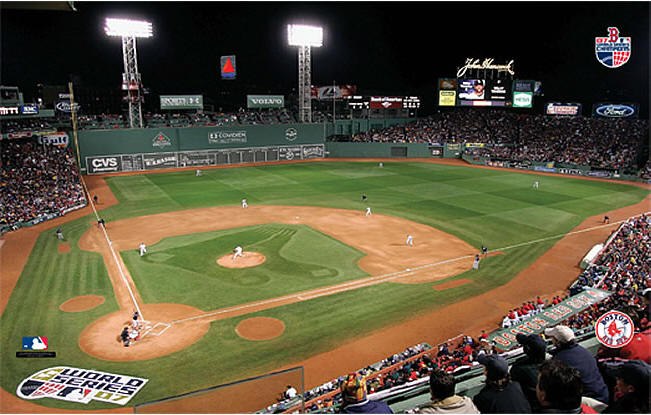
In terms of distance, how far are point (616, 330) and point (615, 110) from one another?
6685 cm

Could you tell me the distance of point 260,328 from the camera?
59.7 feet

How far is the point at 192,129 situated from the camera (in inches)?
2391

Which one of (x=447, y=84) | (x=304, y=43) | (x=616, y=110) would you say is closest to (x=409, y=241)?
(x=304, y=43)

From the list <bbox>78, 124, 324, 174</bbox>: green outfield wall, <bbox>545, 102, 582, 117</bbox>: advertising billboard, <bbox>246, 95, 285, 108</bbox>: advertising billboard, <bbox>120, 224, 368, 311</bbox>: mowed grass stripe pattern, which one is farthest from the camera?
<bbox>246, 95, 285, 108</bbox>: advertising billboard

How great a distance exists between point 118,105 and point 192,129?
51.1m

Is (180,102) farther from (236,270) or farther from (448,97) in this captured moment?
(236,270)

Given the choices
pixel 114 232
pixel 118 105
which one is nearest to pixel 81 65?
pixel 118 105

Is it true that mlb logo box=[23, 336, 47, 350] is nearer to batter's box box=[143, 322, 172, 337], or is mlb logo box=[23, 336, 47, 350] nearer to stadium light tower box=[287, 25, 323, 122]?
batter's box box=[143, 322, 172, 337]

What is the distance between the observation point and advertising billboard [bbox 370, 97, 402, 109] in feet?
253

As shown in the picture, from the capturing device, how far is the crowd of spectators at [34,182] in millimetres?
34156

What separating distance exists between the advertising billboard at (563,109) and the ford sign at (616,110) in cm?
395

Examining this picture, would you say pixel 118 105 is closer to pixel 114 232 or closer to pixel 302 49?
pixel 302 49

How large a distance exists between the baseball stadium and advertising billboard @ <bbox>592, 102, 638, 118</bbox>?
0.65 feet

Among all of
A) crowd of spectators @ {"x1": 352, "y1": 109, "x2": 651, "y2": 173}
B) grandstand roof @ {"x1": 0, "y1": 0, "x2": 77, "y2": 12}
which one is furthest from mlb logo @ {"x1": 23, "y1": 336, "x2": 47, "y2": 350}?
crowd of spectators @ {"x1": 352, "y1": 109, "x2": 651, "y2": 173}
